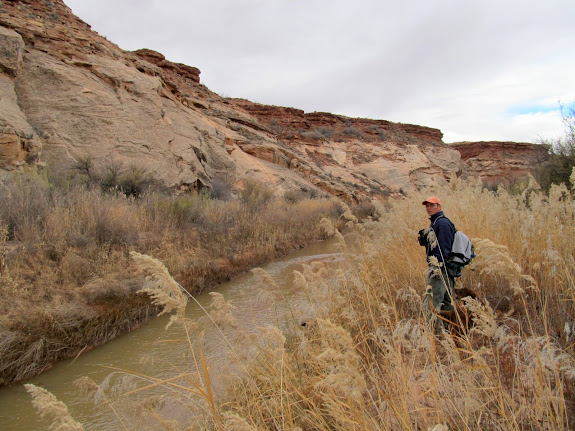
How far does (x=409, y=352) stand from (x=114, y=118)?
14612 mm

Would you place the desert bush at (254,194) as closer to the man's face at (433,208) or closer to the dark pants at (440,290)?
the man's face at (433,208)

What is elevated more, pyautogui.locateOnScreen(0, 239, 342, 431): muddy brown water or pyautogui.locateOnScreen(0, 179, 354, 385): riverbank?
pyautogui.locateOnScreen(0, 179, 354, 385): riverbank

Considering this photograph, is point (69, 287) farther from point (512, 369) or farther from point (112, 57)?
point (112, 57)

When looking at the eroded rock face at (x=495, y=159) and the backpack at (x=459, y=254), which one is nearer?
the backpack at (x=459, y=254)

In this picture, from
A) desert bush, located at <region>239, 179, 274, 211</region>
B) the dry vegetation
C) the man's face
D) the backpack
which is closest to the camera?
the dry vegetation

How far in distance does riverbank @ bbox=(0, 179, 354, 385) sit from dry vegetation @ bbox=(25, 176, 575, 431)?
4.74ft

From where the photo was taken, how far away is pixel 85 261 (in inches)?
218

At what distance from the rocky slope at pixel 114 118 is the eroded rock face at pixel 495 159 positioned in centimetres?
2625

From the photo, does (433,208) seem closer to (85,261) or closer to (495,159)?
(85,261)

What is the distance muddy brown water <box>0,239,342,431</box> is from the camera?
3.35m

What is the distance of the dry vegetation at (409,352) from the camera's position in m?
1.49

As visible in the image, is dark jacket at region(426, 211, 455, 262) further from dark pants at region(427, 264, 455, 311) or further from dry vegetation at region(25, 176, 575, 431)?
dry vegetation at region(25, 176, 575, 431)

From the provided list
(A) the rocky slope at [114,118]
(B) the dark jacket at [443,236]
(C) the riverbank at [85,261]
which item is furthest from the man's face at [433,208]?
(C) the riverbank at [85,261]

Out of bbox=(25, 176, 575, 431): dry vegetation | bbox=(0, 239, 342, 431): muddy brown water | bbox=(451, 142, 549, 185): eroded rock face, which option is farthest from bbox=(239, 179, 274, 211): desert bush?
bbox=(451, 142, 549, 185): eroded rock face
